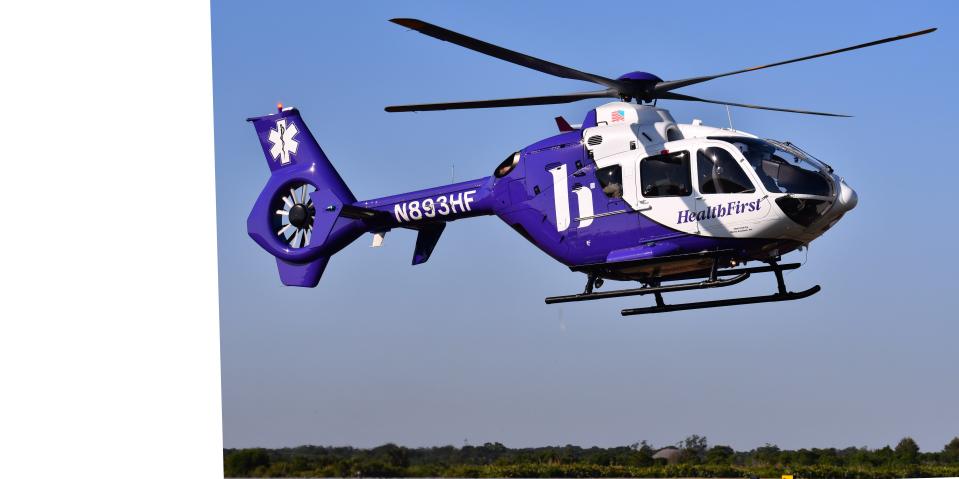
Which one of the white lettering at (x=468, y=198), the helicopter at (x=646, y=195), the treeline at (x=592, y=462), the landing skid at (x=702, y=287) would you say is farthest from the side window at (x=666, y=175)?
the treeline at (x=592, y=462)

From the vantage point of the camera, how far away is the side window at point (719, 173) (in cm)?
1143

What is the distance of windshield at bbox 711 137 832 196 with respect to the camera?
1130cm

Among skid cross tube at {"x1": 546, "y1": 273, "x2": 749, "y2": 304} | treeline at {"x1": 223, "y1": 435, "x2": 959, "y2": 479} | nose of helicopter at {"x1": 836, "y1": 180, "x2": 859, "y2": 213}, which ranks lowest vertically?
treeline at {"x1": 223, "y1": 435, "x2": 959, "y2": 479}

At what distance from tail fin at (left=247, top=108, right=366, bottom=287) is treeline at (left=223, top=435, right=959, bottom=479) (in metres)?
3.69

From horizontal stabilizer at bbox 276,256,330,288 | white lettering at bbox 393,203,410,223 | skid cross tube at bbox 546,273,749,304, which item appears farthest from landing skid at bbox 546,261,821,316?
horizontal stabilizer at bbox 276,256,330,288

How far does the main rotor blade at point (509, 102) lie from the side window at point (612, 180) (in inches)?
35.5

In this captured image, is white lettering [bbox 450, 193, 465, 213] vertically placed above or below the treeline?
above

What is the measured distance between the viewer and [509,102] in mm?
12414

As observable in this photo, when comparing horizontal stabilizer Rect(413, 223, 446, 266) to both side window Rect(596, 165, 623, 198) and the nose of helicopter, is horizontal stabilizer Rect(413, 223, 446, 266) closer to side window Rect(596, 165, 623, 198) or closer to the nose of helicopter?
side window Rect(596, 165, 623, 198)

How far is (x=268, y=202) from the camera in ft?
50.1

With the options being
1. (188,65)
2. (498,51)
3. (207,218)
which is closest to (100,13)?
(188,65)

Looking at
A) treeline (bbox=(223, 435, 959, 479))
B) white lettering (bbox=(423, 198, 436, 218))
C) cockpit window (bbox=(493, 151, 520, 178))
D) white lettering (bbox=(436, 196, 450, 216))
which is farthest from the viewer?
treeline (bbox=(223, 435, 959, 479))

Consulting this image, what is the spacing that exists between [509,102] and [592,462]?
8.30 metres

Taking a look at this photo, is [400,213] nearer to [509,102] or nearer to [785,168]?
[509,102]
